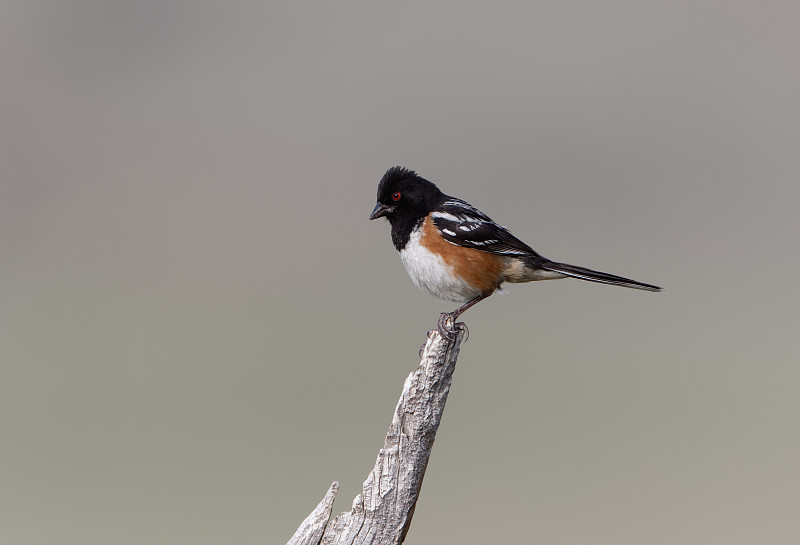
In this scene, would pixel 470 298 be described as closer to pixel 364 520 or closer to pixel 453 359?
pixel 453 359

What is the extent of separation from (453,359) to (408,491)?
0.71 meters

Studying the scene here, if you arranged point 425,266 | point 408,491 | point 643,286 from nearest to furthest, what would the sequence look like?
point 408,491 → point 643,286 → point 425,266

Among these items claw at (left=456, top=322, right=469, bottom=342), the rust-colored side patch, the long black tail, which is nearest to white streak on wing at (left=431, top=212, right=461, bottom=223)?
the rust-colored side patch

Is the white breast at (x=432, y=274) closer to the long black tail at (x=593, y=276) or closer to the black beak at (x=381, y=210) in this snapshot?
the black beak at (x=381, y=210)

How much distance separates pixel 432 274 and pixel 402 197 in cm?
65

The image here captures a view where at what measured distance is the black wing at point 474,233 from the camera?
564 cm

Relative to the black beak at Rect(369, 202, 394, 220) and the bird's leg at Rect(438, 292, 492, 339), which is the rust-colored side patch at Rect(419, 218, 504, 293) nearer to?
the black beak at Rect(369, 202, 394, 220)

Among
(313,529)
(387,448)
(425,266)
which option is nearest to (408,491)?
(387,448)

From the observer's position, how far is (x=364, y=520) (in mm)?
3859

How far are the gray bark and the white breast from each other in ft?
5.77

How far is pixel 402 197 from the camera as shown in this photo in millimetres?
5828

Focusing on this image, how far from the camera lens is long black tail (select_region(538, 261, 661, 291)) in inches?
202

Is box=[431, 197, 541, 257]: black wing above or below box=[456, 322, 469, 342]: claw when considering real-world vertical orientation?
above

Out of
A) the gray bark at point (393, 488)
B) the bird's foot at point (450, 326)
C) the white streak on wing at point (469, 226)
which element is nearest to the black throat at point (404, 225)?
the white streak on wing at point (469, 226)
